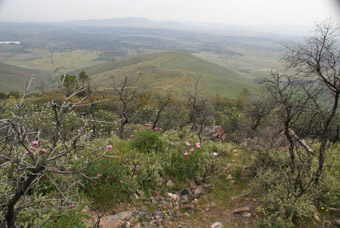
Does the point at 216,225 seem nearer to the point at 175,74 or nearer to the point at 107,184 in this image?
the point at 107,184

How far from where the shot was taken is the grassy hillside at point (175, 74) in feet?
244

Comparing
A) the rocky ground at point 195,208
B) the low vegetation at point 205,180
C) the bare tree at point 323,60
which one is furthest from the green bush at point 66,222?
the bare tree at point 323,60

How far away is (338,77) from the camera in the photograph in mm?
5215

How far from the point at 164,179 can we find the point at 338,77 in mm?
5175

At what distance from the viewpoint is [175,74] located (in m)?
84.7

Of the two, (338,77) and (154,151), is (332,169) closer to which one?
(338,77)

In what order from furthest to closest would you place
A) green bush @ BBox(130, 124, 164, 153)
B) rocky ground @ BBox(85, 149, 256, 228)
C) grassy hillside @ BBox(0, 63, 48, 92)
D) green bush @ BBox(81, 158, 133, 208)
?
grassy hillside @ BBox(0, 63, 48, 92) → green bush @ BBox(130, 124, 164, 153) → green bush @ BBox(81, 158, 133, 208) → rocky ground @ BBox(85, 149, 256, 228)

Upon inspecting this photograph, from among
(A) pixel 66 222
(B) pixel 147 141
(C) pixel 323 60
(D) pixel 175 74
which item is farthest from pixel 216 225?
(D) pixel 175 74

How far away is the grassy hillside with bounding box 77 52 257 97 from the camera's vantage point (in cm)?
7431

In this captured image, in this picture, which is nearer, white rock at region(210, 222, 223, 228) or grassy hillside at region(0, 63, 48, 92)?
white rock at region(210, 222, 223, 228)

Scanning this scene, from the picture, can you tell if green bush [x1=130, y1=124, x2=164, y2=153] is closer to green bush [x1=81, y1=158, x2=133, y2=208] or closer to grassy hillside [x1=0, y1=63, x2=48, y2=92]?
green bush [x1=81, y1=158, x2=133, y2=208]

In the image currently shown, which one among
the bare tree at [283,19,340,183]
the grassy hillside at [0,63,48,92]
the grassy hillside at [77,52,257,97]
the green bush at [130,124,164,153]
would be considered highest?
the bare tree at [283,19,340,183]

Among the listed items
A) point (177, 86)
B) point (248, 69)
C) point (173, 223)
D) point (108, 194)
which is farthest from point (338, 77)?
point (248, 69)

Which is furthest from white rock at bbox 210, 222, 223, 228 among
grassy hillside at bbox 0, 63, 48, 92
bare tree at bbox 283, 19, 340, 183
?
grassy hillside at bbox 0, 63, 48, 92
